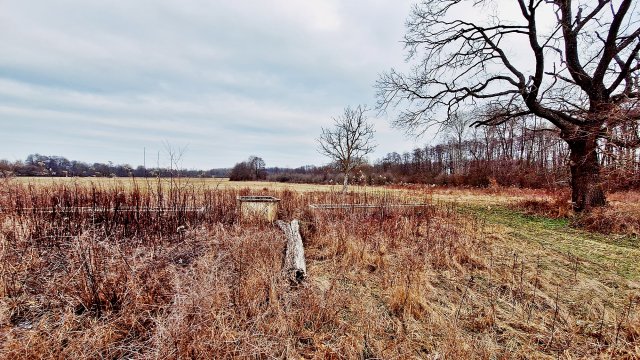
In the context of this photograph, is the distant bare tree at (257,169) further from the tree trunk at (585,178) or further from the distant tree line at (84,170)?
the tree trunk at (585,178)

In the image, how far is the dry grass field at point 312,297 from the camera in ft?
8.10

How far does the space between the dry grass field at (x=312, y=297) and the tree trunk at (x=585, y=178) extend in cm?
392

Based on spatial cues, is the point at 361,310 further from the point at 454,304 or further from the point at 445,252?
the point at 445,252

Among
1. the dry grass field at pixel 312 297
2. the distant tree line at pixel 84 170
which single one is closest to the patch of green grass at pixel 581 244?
the dry grass field at pixel 312 297

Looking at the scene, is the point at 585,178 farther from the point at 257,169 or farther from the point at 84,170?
the point at 257,169

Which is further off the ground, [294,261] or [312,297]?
[294,261]

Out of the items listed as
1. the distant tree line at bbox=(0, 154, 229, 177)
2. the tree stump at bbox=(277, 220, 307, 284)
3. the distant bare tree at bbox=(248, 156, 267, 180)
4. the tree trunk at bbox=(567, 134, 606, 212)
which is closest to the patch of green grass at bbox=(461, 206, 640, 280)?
the tree trunk at bbox=(567, 134, 606, 212)

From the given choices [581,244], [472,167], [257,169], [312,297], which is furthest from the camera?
[257,169]

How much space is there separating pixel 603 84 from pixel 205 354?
12599 mm

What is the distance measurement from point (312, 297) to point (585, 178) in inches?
404

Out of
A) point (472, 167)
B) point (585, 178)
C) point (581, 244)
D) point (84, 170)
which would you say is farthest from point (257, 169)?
point (581, 244)

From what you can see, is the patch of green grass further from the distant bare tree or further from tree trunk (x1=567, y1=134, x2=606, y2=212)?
the distant bare tree

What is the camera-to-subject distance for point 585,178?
29.8 ft

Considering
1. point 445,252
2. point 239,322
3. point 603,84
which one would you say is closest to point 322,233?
point 445,252
